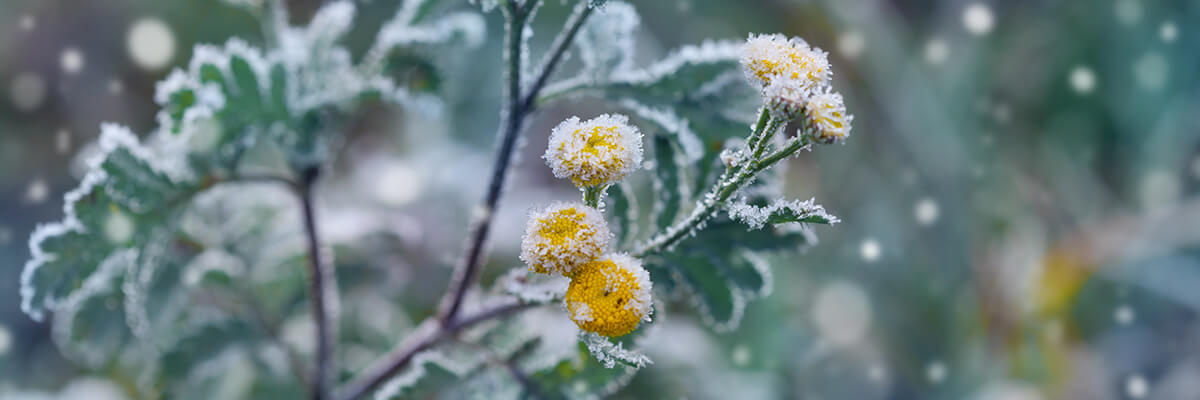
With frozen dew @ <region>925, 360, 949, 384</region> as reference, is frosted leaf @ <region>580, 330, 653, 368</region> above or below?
below

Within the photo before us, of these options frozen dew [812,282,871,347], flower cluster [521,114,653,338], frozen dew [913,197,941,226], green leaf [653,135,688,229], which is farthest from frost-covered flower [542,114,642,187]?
frozen dew [913,197,941,226]

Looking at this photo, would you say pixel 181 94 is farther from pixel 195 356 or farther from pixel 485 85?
pixel 485 85

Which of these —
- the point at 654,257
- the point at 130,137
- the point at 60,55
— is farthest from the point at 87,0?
the point at 654,257

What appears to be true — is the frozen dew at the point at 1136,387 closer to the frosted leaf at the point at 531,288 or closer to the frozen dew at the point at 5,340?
the frosted leaf at the point at 531,288

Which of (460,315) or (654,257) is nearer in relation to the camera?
(654,257)

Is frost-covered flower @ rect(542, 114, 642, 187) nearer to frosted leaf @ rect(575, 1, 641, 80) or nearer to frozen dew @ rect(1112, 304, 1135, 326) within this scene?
frosted leaf @ rect(575, 1, 641, 80)

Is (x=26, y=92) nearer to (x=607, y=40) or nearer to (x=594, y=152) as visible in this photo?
(x=607, y=40)
